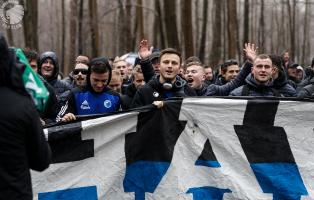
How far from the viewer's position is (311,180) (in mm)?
5766

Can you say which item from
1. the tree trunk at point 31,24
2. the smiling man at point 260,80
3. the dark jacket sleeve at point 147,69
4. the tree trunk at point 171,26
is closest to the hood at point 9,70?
the dark jacket sleeve at point 147,69

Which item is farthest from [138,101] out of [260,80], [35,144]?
[35,144]

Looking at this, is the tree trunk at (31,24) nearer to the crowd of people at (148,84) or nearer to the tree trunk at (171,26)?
the tree trunk at (171,26)

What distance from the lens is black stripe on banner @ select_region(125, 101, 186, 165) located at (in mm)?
5551

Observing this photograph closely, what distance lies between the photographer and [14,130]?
3.45 meters

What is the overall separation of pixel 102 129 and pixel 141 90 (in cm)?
66

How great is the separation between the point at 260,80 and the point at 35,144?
341 centimetres

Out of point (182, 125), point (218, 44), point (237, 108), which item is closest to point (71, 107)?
point (182, 125)

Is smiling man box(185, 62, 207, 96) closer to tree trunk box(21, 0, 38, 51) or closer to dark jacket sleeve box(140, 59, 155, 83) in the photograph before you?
dark jacket sleeve box(140, 59, 155, 83)

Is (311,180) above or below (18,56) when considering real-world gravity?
below

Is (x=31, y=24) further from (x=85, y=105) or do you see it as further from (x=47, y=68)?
(x=85, y=105)

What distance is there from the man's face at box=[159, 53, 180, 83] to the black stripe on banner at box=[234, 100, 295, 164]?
81 centimetres

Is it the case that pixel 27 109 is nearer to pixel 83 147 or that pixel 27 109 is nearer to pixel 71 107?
pixel 83 147

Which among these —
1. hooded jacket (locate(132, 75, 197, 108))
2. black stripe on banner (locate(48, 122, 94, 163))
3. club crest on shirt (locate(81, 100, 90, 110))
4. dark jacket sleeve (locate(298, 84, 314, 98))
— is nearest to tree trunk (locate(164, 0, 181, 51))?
dark jacket sleeve (locate(298, 84, 314, 98))
